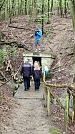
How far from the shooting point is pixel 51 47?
68.6 ft

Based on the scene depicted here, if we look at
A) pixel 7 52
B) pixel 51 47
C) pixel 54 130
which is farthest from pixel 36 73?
pixel 51 47

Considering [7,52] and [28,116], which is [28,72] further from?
[7,52]

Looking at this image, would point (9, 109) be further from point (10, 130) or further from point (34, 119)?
point (10, 130)

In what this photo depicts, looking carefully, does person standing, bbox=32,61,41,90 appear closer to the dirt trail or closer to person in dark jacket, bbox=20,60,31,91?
person in dark jacket, bbox=20,60,31,91

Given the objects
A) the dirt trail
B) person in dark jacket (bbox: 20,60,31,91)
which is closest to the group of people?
person in dark jacket (bbox: 20,60,31,91)

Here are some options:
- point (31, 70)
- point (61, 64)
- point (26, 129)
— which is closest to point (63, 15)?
point (61, 64)

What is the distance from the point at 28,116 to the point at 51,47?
1156 cm

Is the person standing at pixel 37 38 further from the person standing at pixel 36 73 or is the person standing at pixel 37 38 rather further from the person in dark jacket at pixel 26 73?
the person in dark jacket at pixel 26 73

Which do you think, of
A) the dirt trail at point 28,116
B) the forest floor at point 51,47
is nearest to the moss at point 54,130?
the dirt trail at point 28,116

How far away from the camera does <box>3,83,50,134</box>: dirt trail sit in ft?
27.6

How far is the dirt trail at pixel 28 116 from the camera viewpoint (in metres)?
8.42

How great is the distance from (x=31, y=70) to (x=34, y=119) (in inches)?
202

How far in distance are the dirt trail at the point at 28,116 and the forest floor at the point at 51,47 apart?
207mm

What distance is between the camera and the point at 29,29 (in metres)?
24.8
